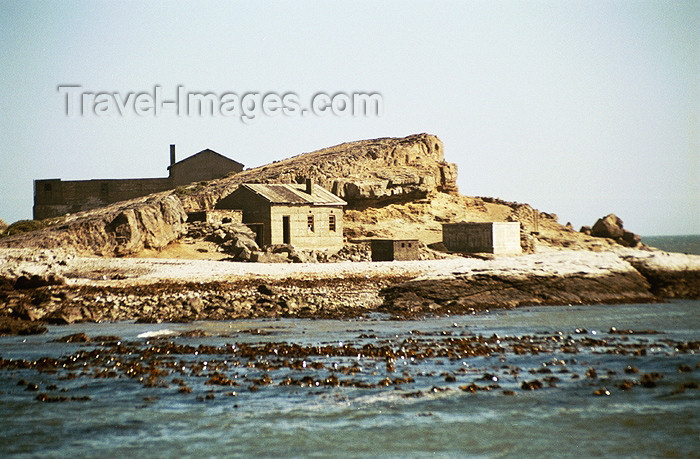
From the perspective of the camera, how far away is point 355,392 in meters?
14.5

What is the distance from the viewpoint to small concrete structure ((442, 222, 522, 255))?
151ft

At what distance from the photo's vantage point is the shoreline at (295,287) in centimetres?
2448

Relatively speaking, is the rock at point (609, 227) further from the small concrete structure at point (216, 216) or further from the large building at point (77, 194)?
the large building at point (77, 194)

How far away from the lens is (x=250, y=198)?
44.6 m

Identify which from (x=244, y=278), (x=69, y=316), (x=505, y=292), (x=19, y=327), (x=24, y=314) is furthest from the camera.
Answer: (x=244, y=278)

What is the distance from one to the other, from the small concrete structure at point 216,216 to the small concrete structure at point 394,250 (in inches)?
293

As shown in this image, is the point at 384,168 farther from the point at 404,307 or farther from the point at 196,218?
the point at 404,307

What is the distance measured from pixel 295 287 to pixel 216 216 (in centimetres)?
1423

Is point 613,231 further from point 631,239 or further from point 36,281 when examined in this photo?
point 36,281

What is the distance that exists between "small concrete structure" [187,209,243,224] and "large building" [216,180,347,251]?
794 millimetres

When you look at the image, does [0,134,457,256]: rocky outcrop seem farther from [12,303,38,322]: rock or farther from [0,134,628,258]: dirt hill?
[12,303,38,322]: rock

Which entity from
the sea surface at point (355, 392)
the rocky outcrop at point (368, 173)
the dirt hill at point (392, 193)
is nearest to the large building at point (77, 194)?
the dirt hill at point (392, 193)

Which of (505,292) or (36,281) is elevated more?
(36,281)

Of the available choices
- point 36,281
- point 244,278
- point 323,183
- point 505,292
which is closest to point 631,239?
point 323,183
